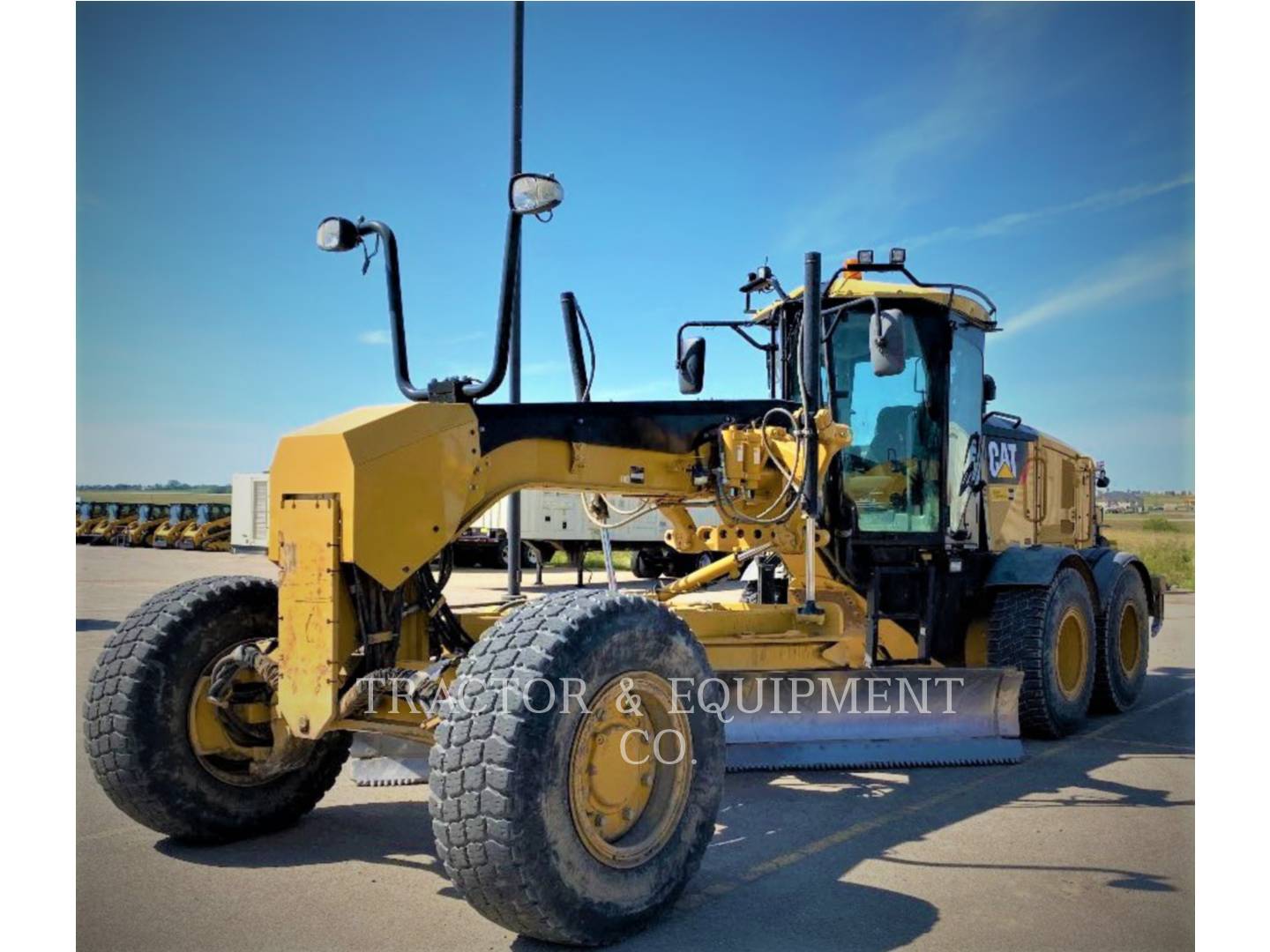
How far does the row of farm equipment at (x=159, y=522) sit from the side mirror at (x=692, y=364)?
30.2 metres

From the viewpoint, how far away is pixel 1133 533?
10.7 meters

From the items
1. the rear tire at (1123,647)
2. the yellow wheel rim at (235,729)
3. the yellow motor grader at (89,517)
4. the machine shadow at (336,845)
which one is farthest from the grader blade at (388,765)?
the yellow motor grader at (89,517)

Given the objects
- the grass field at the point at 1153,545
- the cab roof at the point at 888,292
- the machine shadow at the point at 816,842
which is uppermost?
the cab roof at the point at 888,292

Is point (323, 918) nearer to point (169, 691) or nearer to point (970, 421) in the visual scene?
point (169, 691)

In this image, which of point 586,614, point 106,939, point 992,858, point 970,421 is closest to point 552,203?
point 586,614

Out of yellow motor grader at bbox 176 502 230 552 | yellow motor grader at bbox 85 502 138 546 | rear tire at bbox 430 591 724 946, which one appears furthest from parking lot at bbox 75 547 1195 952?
yellow motor grader at bbox 85 502 138 546

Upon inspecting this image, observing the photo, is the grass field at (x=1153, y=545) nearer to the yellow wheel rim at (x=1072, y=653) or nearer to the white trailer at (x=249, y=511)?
the yellow wheel rim at (x=1072, y=653)

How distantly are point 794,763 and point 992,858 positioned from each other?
146 centimetres

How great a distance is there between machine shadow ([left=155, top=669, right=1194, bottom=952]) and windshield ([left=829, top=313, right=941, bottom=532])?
5.61 ft

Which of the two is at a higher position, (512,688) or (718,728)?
(512,688)

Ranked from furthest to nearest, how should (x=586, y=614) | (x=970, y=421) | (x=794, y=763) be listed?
(x=970, y=421) < (x=794, y=763) < (x=586, y=614)

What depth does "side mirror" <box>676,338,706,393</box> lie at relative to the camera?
690 cm

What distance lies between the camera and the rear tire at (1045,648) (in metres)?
7.39

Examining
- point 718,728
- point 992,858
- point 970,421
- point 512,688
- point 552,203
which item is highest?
point 552,203
